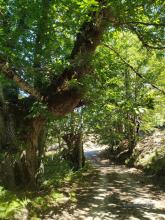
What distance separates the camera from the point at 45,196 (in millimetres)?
11172

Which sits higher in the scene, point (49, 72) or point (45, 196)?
point (49, 72)

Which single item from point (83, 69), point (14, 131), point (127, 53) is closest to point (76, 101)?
point (83, 69)

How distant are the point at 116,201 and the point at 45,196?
2.87 metres

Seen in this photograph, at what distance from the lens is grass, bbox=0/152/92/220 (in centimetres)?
816

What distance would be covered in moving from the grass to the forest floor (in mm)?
342

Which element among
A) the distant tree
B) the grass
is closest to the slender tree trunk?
the grass

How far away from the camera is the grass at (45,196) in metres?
8.16

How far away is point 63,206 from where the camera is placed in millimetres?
10648

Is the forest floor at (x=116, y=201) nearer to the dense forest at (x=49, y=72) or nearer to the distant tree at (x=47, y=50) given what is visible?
the dense forest at (x=49, y=72)

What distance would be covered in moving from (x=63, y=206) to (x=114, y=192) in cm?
375

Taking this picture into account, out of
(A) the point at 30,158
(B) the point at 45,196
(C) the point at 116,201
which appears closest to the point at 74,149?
(C) the point at 116,201

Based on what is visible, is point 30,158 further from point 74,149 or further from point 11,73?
point 74,149

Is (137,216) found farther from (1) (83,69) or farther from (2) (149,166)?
(2) (149,166)

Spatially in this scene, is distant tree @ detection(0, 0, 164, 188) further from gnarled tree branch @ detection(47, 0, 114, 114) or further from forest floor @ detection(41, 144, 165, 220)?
forest floor @ detection(41, 144, 165, 220)
